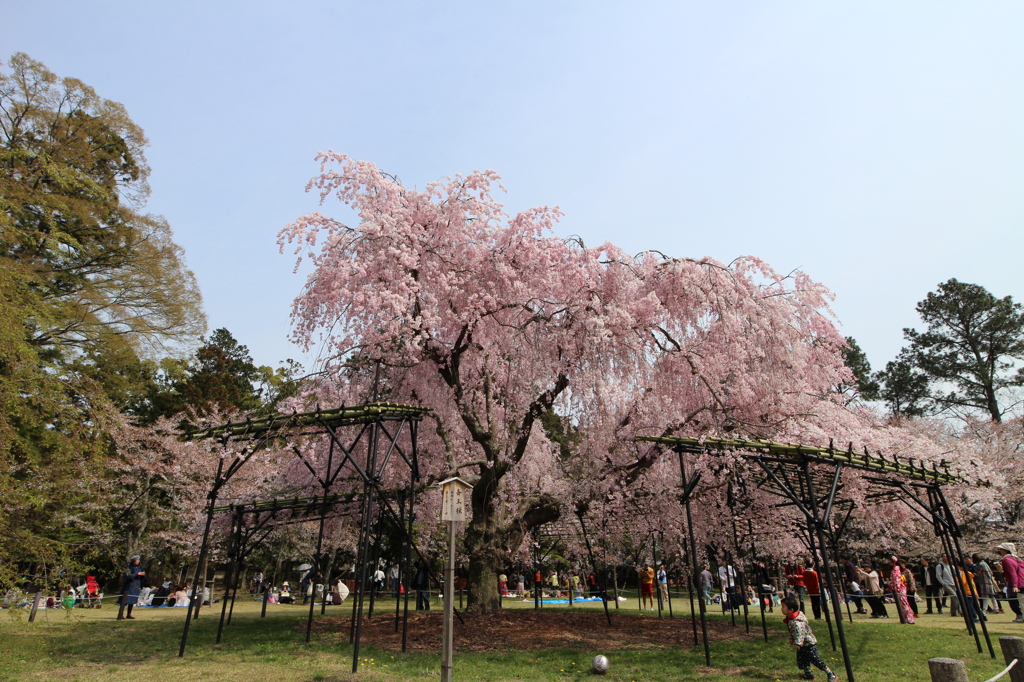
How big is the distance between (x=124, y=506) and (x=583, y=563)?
57.6 ft

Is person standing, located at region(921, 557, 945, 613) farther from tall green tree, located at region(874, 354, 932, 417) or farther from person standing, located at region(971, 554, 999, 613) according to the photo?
tall green tree, located at region(874, 354, 932, 417)

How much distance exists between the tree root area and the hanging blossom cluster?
1.74 meters

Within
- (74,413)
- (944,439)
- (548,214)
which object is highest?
(548,214)

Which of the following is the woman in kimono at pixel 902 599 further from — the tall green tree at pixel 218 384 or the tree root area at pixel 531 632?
the tall green tree at pixel 218 384

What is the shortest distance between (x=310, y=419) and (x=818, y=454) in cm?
754

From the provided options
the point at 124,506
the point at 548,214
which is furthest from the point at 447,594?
the point at 124,506

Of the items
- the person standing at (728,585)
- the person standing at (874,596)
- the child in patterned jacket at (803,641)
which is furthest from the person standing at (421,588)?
the person standing at (874,596)

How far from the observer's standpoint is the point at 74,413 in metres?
9.36

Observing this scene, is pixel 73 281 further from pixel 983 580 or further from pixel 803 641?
pixel 983 580

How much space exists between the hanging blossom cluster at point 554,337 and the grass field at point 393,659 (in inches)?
122

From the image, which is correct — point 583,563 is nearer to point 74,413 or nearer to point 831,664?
point 831,664

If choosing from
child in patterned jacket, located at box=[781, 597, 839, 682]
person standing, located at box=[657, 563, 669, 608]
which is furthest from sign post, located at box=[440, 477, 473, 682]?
person standing, located at box=[657, 563, 669, 608]

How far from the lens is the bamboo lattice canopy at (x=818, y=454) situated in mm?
8031

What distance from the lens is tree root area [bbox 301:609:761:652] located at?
10367mm
